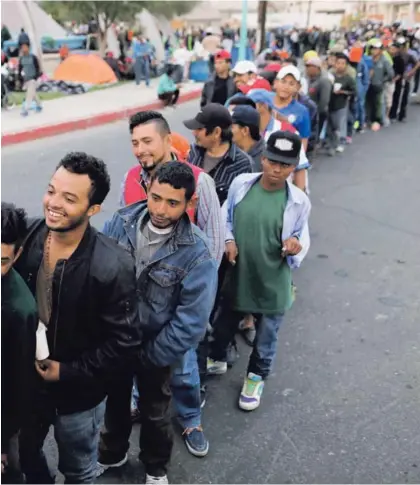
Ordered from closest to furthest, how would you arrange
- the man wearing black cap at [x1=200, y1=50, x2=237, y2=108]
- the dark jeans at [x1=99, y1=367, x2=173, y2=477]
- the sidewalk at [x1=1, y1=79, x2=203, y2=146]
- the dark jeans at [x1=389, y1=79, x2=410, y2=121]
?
the dark jeans at [x1=99, y1=367, x2=173, y2=477]
the man wearing black cap at [x1=200, y1=50, x2=237, y2=108]
the sidewalk at [x1=1, y1=79, x2=203, y2=146]
the dark jeans at [x1=389, y1=79, x2=410, y2=121]

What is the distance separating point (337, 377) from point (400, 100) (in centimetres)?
995

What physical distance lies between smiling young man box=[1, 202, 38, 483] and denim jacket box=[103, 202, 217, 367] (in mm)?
633

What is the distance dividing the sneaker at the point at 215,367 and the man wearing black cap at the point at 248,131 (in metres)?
1.27

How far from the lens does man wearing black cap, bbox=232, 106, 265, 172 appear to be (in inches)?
148

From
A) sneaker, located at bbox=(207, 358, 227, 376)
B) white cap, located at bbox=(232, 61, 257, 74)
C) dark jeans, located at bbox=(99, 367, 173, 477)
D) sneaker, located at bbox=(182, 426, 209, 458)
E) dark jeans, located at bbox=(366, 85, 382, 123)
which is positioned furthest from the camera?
dark jeans, located at bbox=(366, 85, 382, 123)

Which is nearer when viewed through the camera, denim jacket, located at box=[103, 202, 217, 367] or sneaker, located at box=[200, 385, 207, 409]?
denim jacket, located at box=[103, 202, 217, 367]

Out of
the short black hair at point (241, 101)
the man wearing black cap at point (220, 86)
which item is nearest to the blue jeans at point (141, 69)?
the man wearing black cap at point (220, 86)

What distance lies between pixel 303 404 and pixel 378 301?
63.0 inches

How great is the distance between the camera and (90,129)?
462 inches

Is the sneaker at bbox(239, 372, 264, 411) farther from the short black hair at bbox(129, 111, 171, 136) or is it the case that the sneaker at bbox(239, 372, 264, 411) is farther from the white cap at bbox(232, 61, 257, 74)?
the white cap at bbox(232, 61, 257, 74)

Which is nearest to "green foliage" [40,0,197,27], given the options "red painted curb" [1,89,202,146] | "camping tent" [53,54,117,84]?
"camping tent" [53,54,117,84]

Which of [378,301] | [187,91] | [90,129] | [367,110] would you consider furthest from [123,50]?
[378,301]

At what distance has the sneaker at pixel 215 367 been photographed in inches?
143

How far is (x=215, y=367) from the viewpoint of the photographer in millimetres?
3654
